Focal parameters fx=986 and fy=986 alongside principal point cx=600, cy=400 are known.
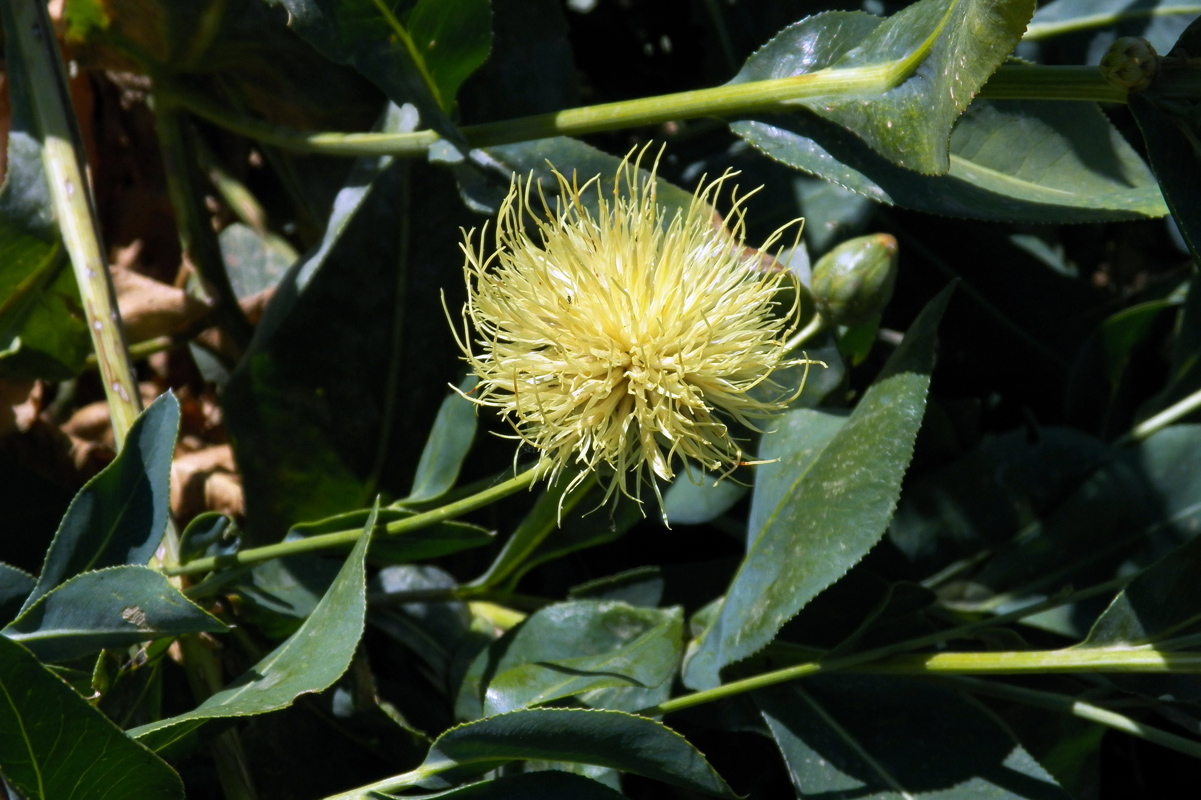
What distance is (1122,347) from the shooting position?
3.74 ft

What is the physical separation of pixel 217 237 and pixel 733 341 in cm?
70

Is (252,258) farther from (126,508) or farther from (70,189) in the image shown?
(126,508)

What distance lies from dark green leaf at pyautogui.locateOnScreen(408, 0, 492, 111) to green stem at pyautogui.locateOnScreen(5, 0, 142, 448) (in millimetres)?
365

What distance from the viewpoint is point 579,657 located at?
0.90 m

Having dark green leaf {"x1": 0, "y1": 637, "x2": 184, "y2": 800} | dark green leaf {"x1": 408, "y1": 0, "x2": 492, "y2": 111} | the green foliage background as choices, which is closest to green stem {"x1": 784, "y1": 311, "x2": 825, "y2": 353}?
the green foliage background

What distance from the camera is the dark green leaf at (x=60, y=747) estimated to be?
2.07ft

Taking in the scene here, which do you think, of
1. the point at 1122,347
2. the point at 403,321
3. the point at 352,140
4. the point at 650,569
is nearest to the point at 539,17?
the point at 352,140

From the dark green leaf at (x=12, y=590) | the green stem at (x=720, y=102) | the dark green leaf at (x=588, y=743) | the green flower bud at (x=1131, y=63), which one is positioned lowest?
the dark green leaf at (x=588, y=743)

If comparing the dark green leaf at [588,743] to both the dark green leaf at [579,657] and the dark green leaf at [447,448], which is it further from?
the dark green leaf at [447,448]

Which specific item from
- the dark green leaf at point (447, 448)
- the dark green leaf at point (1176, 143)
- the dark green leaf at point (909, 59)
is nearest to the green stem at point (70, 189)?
the dark green leaf at point (447, 448)

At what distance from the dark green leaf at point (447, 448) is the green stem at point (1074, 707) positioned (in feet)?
1.57

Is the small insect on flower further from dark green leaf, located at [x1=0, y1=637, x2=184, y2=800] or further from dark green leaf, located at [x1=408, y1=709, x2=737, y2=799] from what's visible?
dark green leaf, located at [x1=0, y1=637, x2=184, y2=800]

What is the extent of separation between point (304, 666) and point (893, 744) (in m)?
0.51

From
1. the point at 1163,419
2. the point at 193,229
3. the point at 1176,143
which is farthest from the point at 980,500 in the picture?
the point at 193,229
